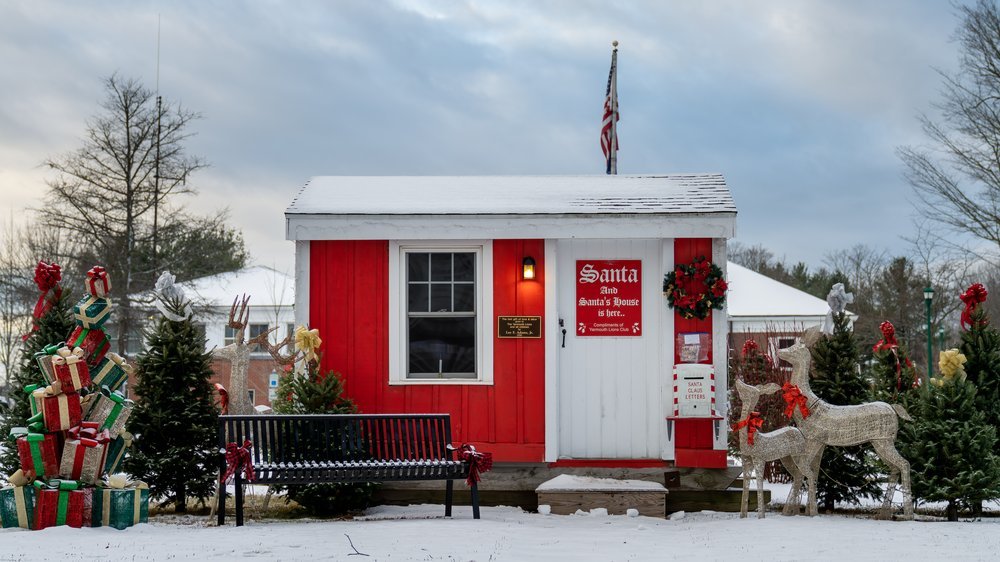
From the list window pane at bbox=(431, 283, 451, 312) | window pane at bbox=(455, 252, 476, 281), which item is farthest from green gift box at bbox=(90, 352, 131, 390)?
window pane at bbox=(455, 252, 476, 281)

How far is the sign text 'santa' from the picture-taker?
1077 cm

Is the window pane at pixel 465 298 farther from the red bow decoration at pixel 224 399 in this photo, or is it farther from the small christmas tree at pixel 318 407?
the red bow decoration at pixel 224 399

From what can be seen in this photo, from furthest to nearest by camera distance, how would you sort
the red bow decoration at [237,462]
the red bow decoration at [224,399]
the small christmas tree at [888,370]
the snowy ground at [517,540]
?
the small christmas tree at [888,370] < the red bow decoration at [224,399] < the red bow decoration at [237,462] < the snowy ground at [517,540]

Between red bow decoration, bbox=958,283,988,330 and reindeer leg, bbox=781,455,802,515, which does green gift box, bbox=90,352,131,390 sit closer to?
reindeer leg, bbox=781,455,802,515

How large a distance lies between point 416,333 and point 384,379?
598mm

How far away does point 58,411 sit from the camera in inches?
340

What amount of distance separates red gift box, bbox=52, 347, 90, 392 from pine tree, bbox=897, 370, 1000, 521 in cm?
779

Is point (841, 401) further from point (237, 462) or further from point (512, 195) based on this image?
point (237, 462)

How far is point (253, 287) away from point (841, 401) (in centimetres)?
2562

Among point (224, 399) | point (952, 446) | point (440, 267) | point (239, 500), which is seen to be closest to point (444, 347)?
point (440, 267)

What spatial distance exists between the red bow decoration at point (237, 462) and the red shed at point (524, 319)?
1.90 meters

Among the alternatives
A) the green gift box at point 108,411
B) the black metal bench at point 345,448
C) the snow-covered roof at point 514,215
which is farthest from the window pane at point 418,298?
the green gift box at point 108,411

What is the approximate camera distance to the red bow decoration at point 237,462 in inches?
352

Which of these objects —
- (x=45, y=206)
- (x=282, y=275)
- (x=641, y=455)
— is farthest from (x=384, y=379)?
(x=282, y=275)
